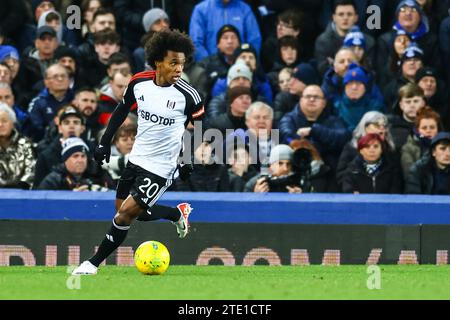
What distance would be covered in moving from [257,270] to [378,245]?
1817 millimetres

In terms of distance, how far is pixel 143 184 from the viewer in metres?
12.4

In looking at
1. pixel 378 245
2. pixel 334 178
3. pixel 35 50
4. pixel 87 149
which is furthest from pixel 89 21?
A: pixel 378 245

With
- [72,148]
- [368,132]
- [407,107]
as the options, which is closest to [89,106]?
[72,148]

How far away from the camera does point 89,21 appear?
18.5 meters

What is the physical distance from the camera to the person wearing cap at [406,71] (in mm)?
17031

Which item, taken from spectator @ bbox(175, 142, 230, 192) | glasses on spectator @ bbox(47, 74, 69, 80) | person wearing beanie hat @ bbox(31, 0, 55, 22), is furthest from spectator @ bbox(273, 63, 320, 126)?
person wearing beanie hat @ bbox(31, 0, 55, 22)

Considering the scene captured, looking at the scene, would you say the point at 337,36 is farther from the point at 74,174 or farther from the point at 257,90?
the point at 74,174

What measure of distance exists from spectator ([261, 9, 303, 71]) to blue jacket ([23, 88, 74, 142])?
285 cm

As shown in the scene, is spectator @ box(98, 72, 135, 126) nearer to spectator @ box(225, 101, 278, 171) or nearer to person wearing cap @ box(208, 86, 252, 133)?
person wearing cap @ box(208, 86, 252, 133)

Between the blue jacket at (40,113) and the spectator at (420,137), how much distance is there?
Answer: 4325mm

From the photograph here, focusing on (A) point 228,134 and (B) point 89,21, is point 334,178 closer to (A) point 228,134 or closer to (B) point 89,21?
(A) point 228,134

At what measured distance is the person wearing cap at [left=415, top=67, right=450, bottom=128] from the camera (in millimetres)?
16875

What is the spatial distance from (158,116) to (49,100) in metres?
4.97

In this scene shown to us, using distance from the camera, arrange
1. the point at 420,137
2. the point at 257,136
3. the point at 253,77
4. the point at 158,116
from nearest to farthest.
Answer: the point at 158,116 < the point at 420,137 < the point at 257,136 < the point at 253,77
